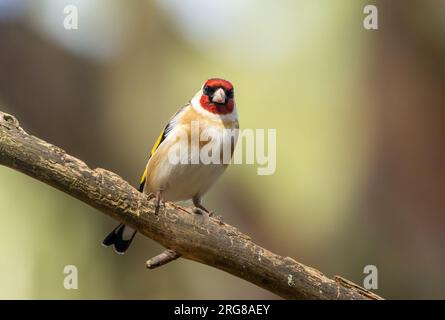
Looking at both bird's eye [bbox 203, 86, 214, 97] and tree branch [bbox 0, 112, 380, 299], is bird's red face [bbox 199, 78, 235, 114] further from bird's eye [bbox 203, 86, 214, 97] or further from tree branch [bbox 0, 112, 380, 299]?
tree branch [bbox 0, 112, 380, 299]

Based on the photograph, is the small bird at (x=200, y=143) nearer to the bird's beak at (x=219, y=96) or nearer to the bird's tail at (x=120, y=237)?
the bird's beak at (x=219, y=96)

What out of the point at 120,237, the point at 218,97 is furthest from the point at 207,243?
the point at 120,237

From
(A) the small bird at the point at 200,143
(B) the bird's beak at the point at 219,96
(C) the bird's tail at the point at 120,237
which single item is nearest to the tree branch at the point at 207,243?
(A) the small bird at the point at 200,143

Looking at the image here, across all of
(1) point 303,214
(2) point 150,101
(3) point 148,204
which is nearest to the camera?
(3) point 148,204

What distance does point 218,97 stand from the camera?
13.5 ft

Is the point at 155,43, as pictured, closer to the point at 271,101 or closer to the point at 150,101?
the point at 150,101

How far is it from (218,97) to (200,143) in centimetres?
30

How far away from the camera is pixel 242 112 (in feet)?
20.3

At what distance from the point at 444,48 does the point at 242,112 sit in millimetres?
1998

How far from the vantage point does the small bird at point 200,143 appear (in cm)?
403

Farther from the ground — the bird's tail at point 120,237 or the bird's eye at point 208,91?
the bird's eye at point 208,91

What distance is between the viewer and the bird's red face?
13.6ft
